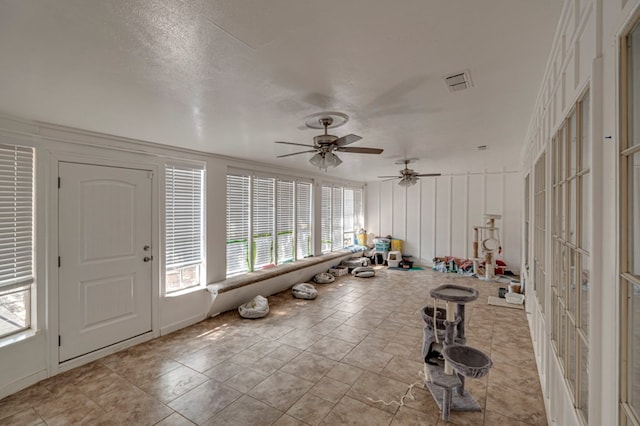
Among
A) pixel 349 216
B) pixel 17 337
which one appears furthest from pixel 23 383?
pixel 349 216

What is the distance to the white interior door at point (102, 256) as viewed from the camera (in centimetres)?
319

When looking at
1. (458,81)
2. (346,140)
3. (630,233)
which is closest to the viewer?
(630,233)

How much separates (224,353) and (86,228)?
85.6 inches

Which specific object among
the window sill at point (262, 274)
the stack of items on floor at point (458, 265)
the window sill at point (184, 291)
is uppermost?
the window sill at point (262, 274)

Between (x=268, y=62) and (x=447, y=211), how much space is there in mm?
7433

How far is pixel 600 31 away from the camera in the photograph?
40.2 inches

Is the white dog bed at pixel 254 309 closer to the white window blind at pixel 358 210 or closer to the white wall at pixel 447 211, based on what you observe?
the white window blind at pixel 358 210

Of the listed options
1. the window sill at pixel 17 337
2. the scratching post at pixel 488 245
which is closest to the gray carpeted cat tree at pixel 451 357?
the window sill at pixel 17 337

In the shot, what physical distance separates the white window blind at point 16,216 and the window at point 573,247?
440 centimetres

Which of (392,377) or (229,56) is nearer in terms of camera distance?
(229,56)

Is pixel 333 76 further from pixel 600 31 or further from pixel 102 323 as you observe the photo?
pixel 102 323

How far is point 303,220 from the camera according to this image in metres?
6.84

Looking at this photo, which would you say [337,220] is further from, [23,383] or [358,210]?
[23,383]

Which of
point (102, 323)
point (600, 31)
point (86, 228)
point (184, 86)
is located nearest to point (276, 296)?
point (102, 323)
